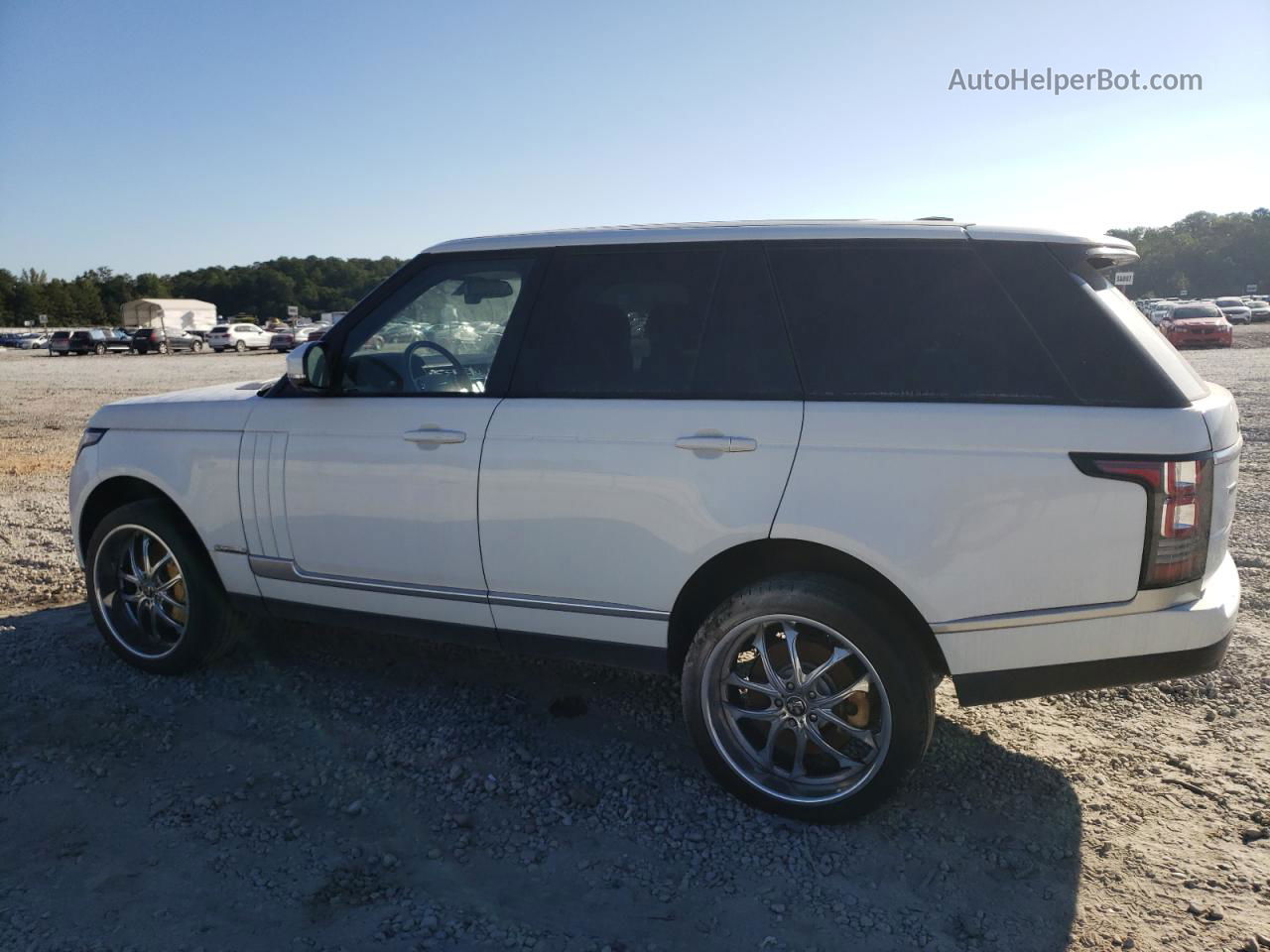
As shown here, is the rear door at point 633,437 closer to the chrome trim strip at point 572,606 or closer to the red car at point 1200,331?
the chrome trim strip at point 572,606

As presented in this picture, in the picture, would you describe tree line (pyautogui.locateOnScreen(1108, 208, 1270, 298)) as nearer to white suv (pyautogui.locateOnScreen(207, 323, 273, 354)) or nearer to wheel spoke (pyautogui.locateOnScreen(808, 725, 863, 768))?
white suv (pyautogui.locateOnScreen(207, 323, 273, 354))

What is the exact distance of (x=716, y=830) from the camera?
3.29 metres

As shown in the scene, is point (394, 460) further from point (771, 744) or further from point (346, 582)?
point (771, 744)

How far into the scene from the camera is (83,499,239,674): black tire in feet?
14.6

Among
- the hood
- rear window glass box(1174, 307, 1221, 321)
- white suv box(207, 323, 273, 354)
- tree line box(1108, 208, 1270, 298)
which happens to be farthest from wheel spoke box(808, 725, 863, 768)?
tree line box(1108, 208, 1270, 298)

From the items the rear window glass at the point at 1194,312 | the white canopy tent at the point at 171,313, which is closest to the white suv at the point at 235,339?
the white canopy tent at the point at 171,313

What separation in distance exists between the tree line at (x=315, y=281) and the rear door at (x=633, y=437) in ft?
313

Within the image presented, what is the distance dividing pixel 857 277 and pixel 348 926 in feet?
8.42

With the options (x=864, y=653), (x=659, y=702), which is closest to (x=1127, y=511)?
(x=864, y=653)

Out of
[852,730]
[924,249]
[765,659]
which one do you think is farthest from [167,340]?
[852,730]

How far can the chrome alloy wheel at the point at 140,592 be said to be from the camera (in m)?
4.55

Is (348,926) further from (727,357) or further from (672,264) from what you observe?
(672,264)

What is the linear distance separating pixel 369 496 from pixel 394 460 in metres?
0.19

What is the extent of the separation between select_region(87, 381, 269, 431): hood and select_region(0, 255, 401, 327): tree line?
118047mm
